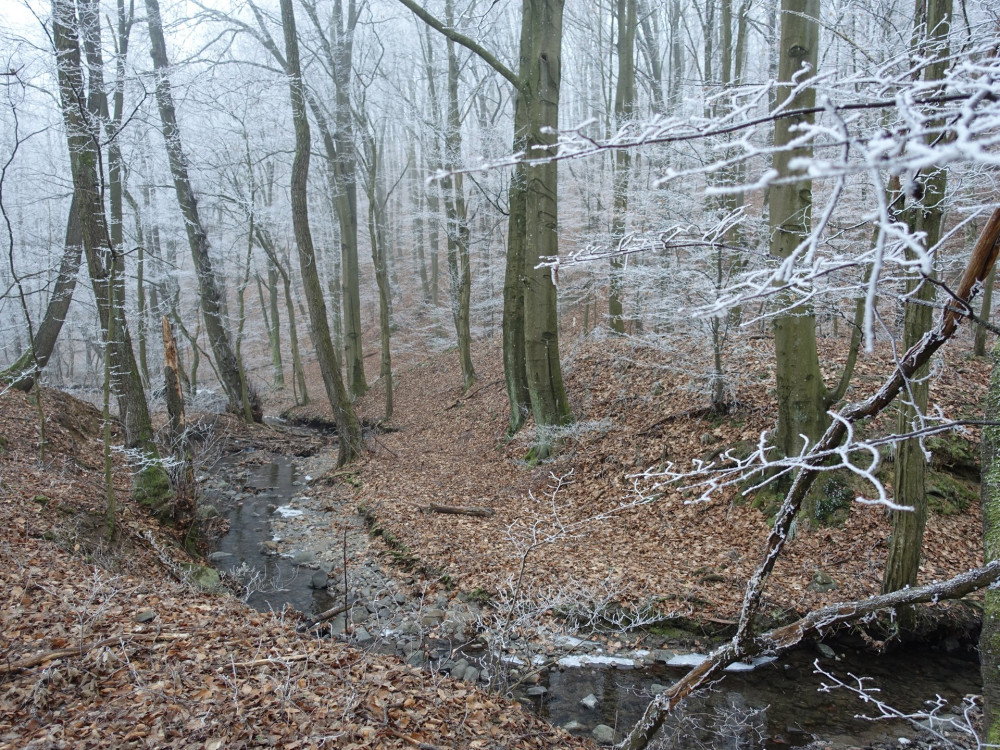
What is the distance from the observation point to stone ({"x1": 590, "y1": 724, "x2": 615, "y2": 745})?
163 inches

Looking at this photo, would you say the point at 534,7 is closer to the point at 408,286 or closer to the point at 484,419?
the point at 484,419

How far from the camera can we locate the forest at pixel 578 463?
2.21 metres

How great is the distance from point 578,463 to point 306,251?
632 centimetres

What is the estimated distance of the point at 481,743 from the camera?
134 inches

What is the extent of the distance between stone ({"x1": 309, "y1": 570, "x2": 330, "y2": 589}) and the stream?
1 cm

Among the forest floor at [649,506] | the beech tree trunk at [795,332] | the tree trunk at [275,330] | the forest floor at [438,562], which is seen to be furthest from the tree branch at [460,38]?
the tree trunk at [275,330]

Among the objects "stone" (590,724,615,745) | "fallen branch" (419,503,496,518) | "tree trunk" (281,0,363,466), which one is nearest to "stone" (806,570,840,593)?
"stone" (590,724,615,745)

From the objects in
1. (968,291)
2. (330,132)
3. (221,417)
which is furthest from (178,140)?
(968,291)

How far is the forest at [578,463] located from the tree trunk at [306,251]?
7cm

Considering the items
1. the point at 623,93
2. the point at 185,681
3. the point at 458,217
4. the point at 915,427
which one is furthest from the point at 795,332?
the point at 458,217

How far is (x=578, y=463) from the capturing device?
28.6 ft

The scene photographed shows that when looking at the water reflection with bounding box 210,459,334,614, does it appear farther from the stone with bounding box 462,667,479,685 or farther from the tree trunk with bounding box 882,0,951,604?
the tree trunk with bounding box 882,0,951,604

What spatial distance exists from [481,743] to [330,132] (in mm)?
15756

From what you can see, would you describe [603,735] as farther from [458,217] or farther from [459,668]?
[458,217]
